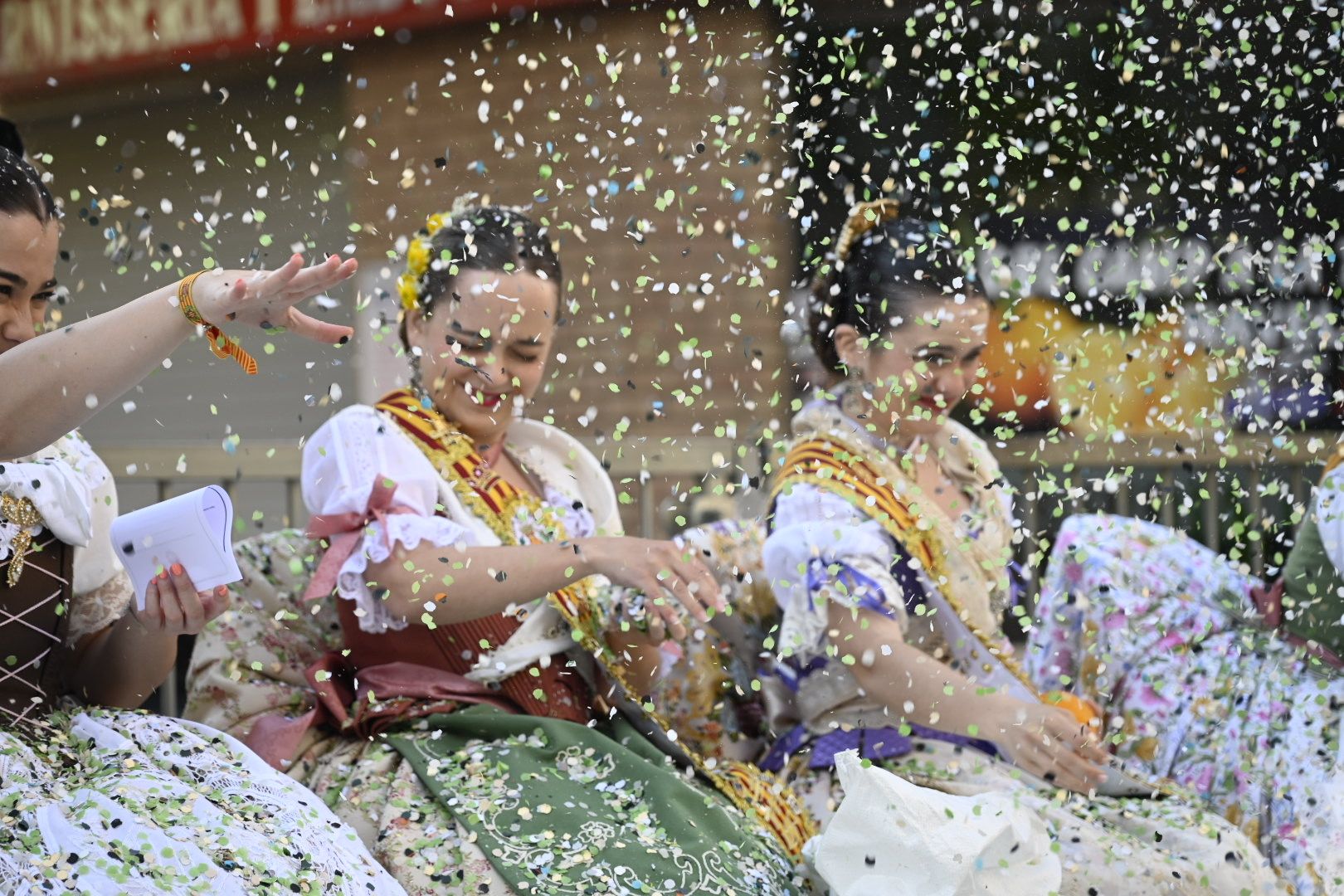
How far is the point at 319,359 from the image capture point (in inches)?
171

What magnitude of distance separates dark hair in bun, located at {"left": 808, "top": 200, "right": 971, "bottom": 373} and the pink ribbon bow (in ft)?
2.57

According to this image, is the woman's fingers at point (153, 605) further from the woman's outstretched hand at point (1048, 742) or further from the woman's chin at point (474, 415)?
the woman's outstretched hand at point (1048, 742)

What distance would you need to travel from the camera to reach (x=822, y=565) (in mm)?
2039

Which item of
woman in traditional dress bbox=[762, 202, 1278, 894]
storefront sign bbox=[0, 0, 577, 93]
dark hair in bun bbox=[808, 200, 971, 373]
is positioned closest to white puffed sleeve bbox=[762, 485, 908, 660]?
woman in traditional dress bbox=[762, 202, 1278, 894]

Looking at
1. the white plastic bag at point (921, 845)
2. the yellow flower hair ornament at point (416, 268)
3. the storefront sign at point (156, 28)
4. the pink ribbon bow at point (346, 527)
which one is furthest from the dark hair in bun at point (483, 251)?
the storefront sign at point (156, 28)

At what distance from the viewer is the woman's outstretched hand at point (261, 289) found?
4.72 feet

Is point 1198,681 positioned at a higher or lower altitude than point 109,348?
lower

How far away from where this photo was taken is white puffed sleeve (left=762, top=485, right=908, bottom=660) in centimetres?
202

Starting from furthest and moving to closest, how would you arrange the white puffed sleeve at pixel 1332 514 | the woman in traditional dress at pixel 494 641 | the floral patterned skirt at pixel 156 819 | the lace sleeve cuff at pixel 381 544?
the white puffed sleeve at pixel 1332 514, the lace sleeve cuff at pixel 381 544, the woman in traditional dress at pixel 494 641, the floral patterned skirt at pixel 156 819

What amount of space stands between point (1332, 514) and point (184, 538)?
1705mm

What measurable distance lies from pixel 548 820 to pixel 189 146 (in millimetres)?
3352

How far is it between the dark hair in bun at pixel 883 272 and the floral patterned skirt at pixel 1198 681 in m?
0.60

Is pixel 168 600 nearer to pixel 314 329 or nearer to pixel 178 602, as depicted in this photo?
pixel 178 602

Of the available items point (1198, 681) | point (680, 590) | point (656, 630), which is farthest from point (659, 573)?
point (1198, 681)
